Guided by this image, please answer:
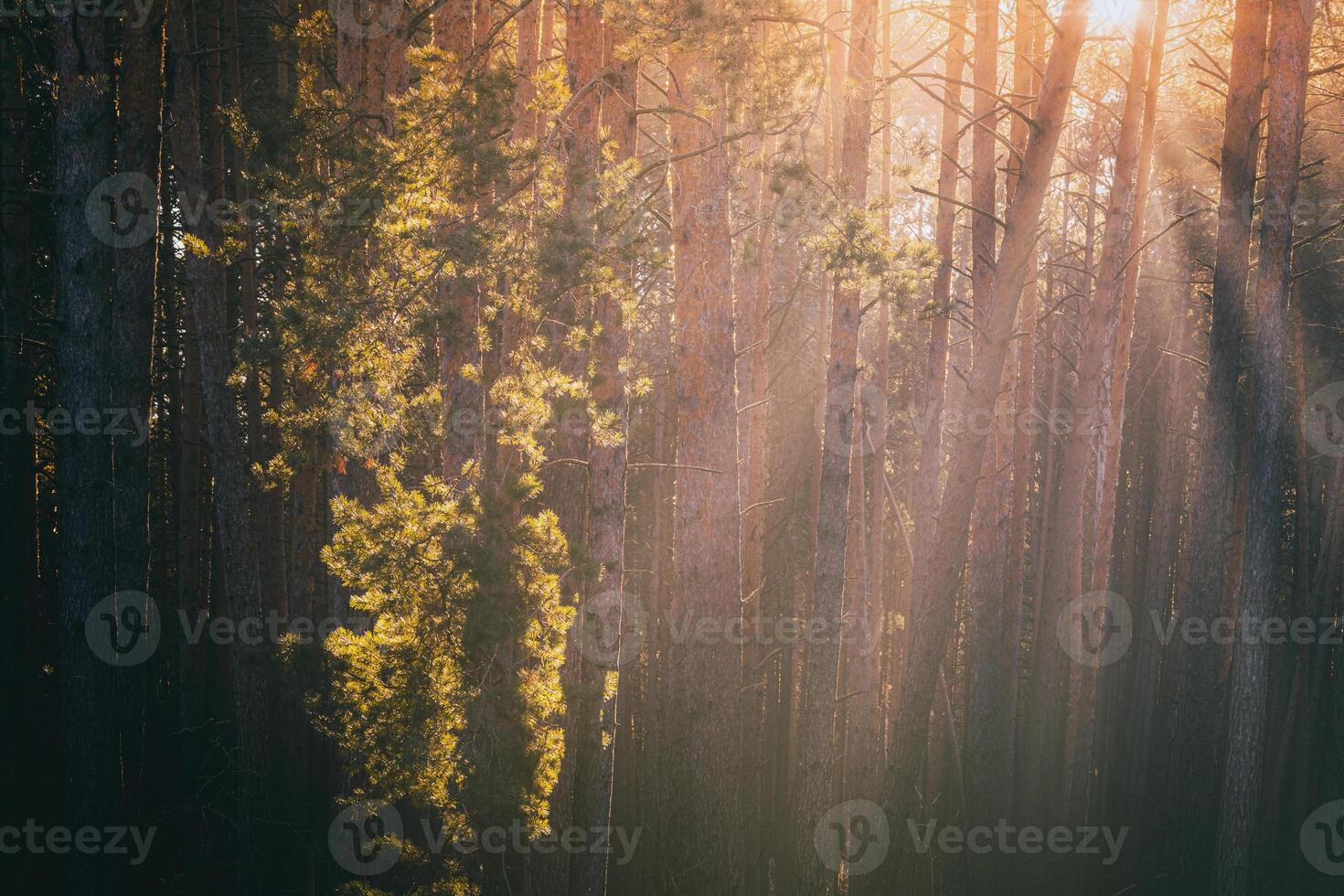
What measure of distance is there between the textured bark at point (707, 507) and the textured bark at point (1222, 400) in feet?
19.0

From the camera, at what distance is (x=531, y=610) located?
714cm

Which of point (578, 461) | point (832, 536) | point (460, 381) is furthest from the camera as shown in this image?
point (832, 536)

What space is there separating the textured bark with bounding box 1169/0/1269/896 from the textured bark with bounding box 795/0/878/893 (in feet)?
14.4

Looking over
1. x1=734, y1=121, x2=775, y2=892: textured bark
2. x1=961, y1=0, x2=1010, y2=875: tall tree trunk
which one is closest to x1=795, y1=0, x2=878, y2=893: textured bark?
x1=961, y1=0, x2=1010, y2=875: tall tree trunk

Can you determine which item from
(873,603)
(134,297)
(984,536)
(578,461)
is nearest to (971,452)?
(984,536)

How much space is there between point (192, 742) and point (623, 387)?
13043 mm

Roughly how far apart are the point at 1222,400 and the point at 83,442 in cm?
1231

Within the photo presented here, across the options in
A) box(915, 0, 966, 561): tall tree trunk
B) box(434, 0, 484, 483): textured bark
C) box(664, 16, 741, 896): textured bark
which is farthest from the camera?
box(915, 0, 966, 561): tall tree trunk

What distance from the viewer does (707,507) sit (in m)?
9.42

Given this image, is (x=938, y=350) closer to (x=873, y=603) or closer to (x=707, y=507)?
(x=873, y=603)

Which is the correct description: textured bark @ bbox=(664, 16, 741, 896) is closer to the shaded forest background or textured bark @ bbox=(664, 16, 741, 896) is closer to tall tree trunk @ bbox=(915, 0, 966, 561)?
the shaded forest background

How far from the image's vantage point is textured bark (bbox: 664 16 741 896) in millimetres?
9320

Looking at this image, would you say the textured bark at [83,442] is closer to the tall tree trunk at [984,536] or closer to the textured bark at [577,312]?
the textured bark at [577,312]

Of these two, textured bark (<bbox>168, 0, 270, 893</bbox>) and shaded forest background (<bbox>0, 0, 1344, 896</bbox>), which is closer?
shaded forest background (<bbox>0, 0, 1344, 896</bbox>)
